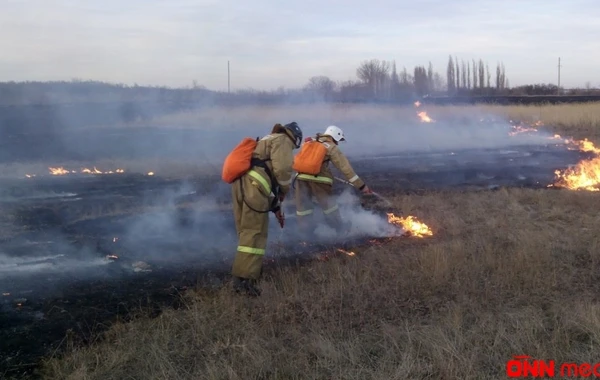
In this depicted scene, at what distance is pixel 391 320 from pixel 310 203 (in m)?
3.34

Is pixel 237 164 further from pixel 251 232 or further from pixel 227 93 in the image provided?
pixel 227 93

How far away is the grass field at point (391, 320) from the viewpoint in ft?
12.2

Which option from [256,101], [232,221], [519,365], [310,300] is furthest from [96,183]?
[519,365]

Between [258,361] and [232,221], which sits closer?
[258,361]

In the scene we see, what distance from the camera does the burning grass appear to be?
3.71m

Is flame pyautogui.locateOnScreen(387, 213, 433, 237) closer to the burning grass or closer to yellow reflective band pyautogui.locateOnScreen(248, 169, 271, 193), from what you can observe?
the burning grass

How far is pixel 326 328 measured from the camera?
4398mm

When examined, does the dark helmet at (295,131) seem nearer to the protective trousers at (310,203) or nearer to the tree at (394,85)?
the protective trousers at (310,203)

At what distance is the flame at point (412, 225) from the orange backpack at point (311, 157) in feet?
4.97

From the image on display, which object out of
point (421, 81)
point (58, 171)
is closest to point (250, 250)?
point (58, 171)

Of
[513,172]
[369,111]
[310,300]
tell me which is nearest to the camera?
[310,300]

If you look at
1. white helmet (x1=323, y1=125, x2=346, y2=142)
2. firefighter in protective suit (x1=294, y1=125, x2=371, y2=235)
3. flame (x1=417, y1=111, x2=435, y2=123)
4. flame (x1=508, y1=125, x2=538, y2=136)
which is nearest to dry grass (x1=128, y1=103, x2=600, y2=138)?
flame (x1=417, y1=111, x2=435, y2=123)

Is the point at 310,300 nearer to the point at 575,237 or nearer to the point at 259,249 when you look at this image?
the point at 259,249

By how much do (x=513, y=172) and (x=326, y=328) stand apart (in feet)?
37.8
